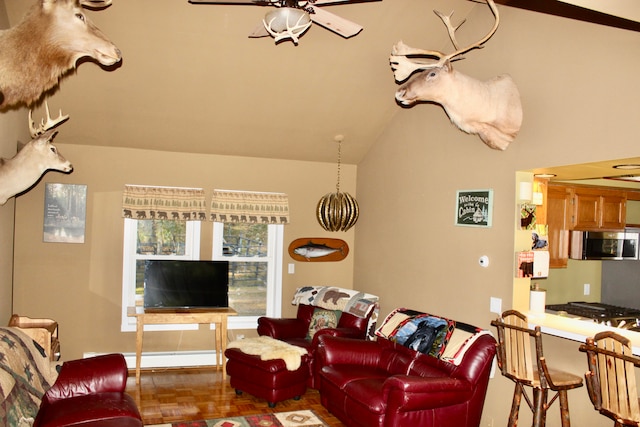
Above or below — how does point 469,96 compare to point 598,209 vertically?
above

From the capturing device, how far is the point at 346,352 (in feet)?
15.3

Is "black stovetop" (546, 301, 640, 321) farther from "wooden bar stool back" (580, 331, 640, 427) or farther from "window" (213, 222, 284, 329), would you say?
"window" (213, 222, 284, 329)

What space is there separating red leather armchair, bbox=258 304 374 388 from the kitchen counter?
1.78 metres

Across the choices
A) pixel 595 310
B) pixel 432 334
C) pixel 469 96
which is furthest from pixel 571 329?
pixel 595 310

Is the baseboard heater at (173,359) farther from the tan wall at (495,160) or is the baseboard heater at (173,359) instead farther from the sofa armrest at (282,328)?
the tan wall at (495,160)

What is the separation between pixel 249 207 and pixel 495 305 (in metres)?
3.06

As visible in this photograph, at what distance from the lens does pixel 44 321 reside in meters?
4.83

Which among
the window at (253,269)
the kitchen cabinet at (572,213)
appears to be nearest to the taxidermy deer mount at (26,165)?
the window at (253,269)

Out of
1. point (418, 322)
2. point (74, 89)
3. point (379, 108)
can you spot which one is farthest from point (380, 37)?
point (74, 89)

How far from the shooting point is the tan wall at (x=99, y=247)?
5.47 meters

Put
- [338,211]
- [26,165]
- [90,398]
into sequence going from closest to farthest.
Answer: [90,398]
[26,165]
[338,211]

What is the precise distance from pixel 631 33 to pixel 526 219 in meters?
1.45

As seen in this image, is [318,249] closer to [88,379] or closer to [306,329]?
[306,329]

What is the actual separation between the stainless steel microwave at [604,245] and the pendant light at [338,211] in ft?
7.64
